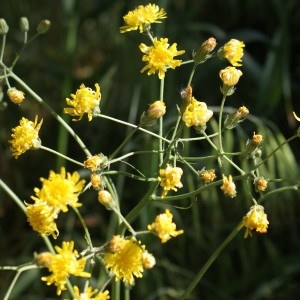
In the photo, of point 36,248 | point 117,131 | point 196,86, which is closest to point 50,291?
point 36,248

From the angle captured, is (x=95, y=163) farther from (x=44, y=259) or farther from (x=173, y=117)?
(x=173, y=117)

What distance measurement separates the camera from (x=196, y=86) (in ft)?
7.67

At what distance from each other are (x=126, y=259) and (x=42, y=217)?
112 millimetres

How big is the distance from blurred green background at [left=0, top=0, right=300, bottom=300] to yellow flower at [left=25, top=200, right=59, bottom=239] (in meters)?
0.82

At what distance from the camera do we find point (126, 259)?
85cm

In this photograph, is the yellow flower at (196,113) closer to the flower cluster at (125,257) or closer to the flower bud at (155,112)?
Answer: the flower bud at (155,112)

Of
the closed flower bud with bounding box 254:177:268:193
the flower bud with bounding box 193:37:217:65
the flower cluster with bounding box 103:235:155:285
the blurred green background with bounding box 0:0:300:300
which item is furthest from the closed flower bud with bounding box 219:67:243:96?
the blurred green background with bounding box 0:0:300:300

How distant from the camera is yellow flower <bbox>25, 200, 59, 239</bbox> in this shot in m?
0.83

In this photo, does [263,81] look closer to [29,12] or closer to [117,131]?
[117,131]

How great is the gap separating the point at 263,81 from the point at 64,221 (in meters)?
0.78

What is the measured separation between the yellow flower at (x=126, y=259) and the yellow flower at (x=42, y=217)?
0.07m

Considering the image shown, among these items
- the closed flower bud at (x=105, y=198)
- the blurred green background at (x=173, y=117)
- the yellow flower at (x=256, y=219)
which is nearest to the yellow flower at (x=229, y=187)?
the yellow flower at (x=256, y=219)

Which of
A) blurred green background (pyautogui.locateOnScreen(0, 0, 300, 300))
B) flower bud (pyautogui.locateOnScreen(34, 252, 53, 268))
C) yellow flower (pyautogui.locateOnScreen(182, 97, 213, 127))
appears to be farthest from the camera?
blurred green background (pyautogui.locateOnScreen(0, 0, 300, 300))

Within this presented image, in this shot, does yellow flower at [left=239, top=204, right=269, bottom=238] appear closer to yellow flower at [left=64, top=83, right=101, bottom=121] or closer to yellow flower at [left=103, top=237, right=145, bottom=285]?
yellow flower at [left=103, top=237, right=145, bottom=285]
